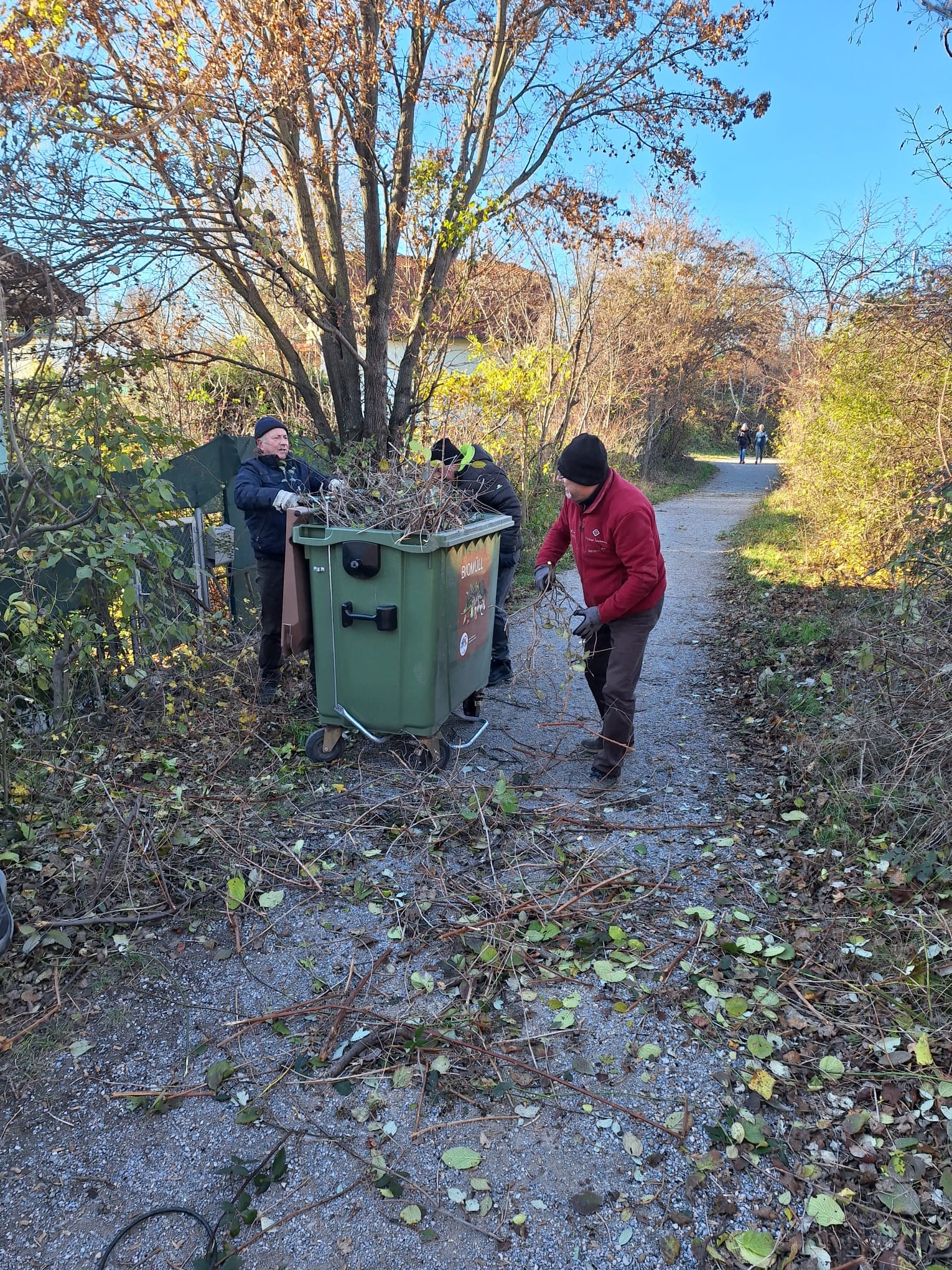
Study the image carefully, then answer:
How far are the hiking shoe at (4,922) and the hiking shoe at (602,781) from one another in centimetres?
274

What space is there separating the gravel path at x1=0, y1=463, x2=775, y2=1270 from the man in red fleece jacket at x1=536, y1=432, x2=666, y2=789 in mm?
918

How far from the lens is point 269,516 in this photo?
5.09 metres

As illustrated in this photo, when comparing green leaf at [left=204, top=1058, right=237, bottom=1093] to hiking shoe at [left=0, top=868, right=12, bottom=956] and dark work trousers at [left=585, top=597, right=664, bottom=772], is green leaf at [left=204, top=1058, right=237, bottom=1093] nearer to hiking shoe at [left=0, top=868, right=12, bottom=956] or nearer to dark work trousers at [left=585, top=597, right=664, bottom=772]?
hiking shoe at [left=0, top=868, right=12, bottom=956]

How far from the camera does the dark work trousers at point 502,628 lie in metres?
6.13

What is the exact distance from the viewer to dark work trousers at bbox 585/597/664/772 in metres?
4.37

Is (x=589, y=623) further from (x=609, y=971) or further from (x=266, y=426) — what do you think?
(x=266, y=426)

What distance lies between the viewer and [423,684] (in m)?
4.23

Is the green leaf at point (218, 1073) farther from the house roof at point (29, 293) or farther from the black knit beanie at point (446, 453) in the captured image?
the black knit beanie at point (446, 453)

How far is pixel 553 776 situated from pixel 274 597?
2180mm

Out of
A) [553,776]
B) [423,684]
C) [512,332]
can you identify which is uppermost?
[512,332]

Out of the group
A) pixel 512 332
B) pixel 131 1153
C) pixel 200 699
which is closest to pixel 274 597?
pixel 200 699

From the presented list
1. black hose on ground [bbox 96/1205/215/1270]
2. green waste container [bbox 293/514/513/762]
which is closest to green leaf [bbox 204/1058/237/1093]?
black hose on ground [bbox 96/1205/215/1270]

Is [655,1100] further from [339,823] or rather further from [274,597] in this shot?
[274,597]

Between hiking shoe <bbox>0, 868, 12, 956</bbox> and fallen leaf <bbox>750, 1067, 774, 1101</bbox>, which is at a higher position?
hiking shoe <bbox>0, 868, 12, 956</bbox>
